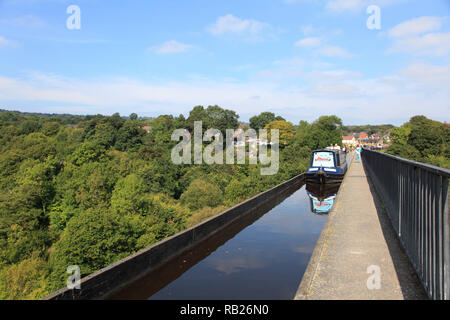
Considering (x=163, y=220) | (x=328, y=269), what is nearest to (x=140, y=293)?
(x=328, y=269)

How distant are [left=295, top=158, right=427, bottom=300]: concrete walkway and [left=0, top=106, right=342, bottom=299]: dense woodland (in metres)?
17.1

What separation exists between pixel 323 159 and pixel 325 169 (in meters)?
1.35

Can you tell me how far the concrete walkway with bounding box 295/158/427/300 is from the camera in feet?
16.1

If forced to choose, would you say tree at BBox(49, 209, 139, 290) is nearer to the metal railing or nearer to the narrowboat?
the narrowboat

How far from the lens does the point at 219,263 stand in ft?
33.8

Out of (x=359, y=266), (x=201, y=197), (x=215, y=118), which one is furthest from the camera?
(x=215, y=118)

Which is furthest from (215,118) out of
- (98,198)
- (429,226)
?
(429,226)

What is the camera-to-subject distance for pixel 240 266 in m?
9.91

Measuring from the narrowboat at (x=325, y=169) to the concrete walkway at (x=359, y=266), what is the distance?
20011mm

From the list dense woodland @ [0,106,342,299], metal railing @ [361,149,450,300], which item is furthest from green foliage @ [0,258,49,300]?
metal railing @ [361,149,450,300]

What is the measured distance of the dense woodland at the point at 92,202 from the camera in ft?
76.2

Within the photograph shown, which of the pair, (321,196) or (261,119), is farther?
(261,119)

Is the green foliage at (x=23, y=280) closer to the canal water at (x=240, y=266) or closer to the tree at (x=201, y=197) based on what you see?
the tree at (x=201, y=197)

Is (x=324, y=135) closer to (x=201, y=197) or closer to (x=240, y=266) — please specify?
(x=201, y=197)
